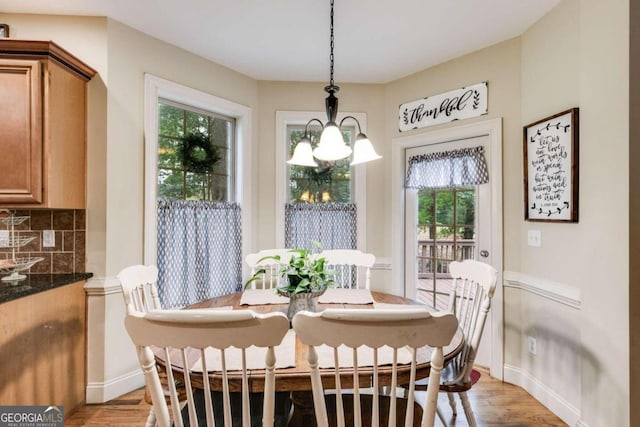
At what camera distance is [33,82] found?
187 centimetres

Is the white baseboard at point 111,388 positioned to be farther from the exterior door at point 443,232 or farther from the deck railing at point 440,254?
the deck railing at point 440,254

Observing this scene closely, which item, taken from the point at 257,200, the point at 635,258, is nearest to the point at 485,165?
the point at 635,258

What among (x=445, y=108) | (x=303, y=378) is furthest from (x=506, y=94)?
(x=303, y=378)

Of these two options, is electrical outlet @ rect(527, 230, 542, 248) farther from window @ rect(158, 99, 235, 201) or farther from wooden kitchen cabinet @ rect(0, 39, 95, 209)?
wooden kitchen cabinet @ rect(0, 39, 95, 209)

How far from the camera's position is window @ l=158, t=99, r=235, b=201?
2.64 m

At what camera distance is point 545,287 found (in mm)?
2148

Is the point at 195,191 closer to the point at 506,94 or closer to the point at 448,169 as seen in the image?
the point at 448,169

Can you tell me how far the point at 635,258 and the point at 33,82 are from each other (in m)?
3.20

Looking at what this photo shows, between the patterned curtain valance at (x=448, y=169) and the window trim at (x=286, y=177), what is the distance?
1.41 ft

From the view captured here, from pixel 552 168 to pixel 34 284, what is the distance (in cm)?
318

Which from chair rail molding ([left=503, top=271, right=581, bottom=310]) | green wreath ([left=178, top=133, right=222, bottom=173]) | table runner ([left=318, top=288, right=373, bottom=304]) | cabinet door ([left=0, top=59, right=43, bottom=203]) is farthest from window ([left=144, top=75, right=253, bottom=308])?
chair rail molding ([left=503, top=271, right=581, bottom=310])

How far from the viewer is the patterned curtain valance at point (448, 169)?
2592 millimetres

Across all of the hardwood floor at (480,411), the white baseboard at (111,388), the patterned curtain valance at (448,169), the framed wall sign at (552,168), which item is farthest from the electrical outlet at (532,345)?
the white baseboard at (111,388)

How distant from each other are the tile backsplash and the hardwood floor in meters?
0.90
